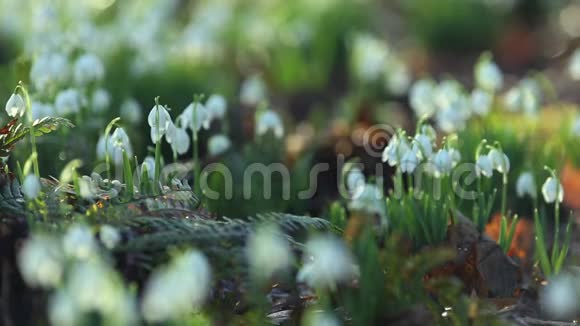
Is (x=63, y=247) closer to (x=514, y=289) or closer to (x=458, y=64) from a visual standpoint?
(x=514, y=289)

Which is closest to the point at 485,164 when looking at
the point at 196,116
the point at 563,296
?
the point at 563,296

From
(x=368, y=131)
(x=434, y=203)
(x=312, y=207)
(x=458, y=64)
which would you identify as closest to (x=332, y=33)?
(x=458, y=64)

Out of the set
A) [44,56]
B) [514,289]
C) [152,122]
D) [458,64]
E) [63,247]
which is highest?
[458,64]

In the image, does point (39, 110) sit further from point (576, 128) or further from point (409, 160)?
point (576, 128)

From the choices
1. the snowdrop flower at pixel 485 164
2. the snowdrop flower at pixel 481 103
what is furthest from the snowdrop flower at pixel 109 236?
the snowdrop flower at pixel 481 103

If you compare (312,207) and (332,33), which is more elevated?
(332,33)

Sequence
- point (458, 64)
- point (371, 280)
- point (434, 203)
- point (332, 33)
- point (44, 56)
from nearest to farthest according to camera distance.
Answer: point (371, 280) < point (434, 203) < point (44, 56) < point (332, 33) < point (458, 64)
